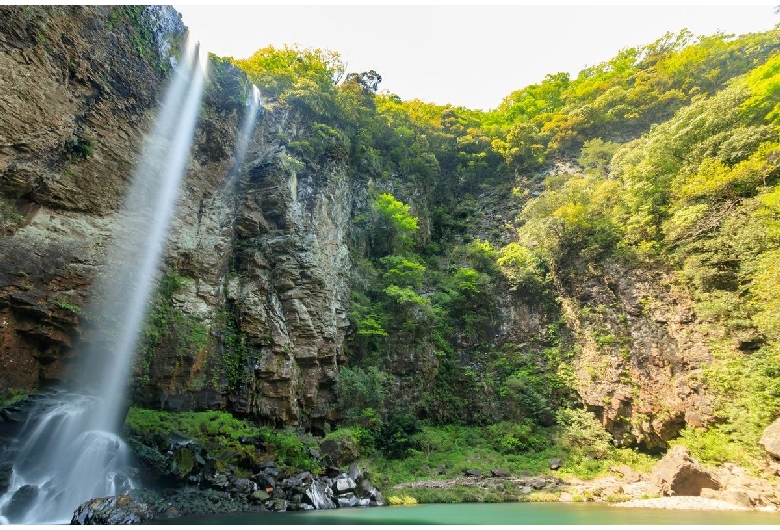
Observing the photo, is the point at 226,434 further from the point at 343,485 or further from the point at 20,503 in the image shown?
the point at 20,503

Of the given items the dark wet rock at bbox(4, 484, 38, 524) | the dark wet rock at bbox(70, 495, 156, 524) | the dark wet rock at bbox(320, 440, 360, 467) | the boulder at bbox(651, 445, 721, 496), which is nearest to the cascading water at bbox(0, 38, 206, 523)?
the dark wet rock at bbox(4, 484, 38, 524)

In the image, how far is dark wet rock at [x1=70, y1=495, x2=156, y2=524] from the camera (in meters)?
7.28

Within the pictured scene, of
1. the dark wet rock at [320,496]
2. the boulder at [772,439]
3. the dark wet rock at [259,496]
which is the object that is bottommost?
the dark wet rock at [320,496]

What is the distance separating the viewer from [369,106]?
80.8ft

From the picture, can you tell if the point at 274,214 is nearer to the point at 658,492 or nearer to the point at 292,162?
the point at 292,162

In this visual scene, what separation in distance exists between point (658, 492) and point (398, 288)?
1156 cm

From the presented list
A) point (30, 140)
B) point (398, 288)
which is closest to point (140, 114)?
point (30, 140)

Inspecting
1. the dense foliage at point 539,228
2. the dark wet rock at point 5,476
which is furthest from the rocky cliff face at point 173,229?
the dark wet rock at point 5,476

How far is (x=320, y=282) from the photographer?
52.7 feet

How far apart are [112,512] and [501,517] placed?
8.05 meters

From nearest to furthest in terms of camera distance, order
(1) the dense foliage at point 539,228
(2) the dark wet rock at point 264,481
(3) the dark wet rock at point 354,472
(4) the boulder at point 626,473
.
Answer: (2) the dark wet rock at point 264,481
(3) the dark wet rock at point 354,472
(1) the dense foliage at point 539,228
(4) the boulder at point 626,473

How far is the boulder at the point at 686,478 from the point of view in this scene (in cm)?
1064

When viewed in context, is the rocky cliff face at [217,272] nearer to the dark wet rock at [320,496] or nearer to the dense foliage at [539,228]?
the dense foliage at [539,228]

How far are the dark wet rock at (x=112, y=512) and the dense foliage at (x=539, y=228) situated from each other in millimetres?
5688
